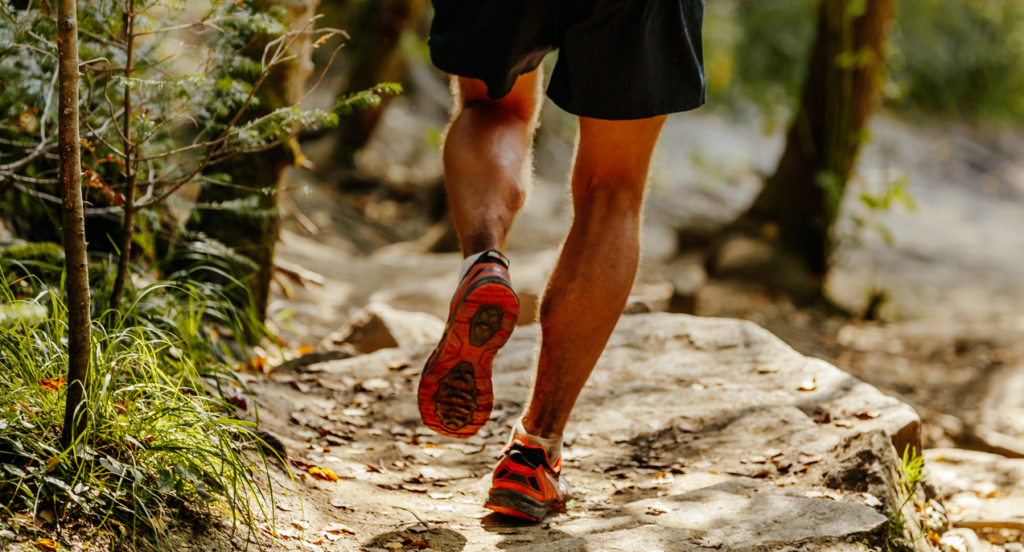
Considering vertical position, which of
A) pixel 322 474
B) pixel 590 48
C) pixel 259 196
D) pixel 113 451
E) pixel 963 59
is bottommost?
pixel 322 474

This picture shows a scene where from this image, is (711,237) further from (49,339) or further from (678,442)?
(49,339)

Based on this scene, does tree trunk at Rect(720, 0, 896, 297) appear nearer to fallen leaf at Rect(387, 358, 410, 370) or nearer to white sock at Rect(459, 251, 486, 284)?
fallen leaf at Rect(387, 358, 410, 370)

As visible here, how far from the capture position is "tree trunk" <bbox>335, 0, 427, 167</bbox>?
318 inches

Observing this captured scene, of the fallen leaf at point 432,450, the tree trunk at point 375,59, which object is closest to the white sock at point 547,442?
the fallen leaf at point 432,450

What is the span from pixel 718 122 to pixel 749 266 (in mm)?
9472

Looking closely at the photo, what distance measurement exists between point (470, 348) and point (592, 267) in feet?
1.06

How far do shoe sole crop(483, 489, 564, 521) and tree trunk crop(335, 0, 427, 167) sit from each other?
6788 mm

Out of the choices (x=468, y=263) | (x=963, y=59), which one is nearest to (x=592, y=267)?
(x=468, y=263)

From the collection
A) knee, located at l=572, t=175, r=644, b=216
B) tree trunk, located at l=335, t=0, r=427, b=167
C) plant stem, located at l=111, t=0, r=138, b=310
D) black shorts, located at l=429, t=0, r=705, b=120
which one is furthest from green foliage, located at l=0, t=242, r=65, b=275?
tree trunk, located at l=335, t=0, r=427, b=167

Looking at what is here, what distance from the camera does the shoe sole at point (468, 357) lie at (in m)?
1.49

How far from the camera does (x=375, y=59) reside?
8.24 m

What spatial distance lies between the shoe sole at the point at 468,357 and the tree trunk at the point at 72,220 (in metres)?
0.60

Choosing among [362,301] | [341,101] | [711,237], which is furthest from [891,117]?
[341,101]

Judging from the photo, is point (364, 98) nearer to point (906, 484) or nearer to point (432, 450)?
point (432, 450)
